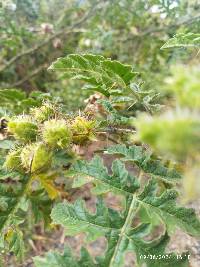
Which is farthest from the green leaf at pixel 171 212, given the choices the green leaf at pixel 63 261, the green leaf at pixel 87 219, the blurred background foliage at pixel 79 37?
the blurred background foliage at pixel 79 37

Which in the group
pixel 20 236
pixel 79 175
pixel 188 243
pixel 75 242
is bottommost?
pixel 75 242

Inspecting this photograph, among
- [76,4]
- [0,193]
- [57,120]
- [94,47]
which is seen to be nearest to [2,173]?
[0,193]

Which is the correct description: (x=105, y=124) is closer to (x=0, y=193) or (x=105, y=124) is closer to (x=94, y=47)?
(x=0, y=193)

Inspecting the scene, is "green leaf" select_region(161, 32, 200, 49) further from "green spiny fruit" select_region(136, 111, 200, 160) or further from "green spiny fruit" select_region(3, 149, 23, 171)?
"green spiny fruit" select_region(136, 111, 200, 160)

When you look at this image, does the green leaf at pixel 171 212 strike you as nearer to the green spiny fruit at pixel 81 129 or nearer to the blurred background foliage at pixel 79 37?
the green spiny fruit at pixel 81 129

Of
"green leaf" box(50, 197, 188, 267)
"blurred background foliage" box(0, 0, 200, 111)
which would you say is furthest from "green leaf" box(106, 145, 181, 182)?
"blurred background foliage" box(0, 0, 200, 111)

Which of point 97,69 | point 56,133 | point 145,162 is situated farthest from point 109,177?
point 97,69
